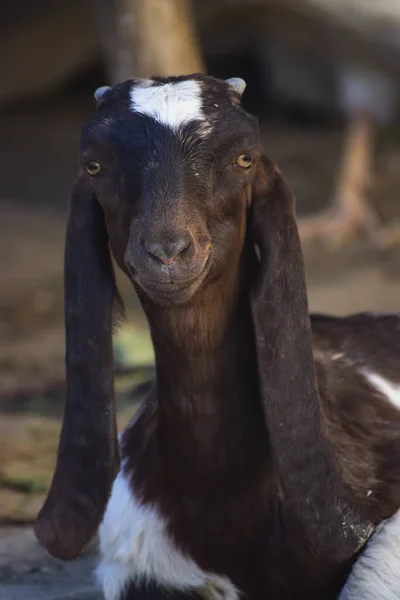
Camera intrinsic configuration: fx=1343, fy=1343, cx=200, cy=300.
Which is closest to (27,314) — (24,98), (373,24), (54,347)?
(54,347)

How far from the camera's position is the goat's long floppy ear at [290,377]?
127 inches

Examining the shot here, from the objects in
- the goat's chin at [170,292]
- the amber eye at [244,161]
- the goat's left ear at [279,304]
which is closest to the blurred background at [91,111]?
the goat's left ear at [279,304]

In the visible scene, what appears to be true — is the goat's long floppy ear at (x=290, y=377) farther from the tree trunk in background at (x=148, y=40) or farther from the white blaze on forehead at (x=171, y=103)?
the tree trunk in background at (x=148, y=40)

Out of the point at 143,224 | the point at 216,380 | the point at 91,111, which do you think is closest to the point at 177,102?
the point at 143,224

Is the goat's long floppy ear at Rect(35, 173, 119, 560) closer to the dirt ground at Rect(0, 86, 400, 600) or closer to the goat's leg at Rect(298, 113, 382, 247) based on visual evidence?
the dirt ground at Rect(0, 86, 400, 600)

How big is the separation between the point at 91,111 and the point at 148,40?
532 cm

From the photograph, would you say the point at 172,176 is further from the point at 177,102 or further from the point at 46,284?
the point at 46,284

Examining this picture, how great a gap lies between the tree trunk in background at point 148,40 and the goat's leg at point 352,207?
2016mm


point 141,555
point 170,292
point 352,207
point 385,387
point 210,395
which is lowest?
point 352,207

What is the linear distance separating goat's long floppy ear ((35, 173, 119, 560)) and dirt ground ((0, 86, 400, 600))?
0.67 metres

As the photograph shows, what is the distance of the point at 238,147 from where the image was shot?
125 inches

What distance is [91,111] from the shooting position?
11.6 m

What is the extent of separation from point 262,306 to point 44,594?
1.31 metres

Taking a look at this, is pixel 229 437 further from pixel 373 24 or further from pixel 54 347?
pixel 373 24
